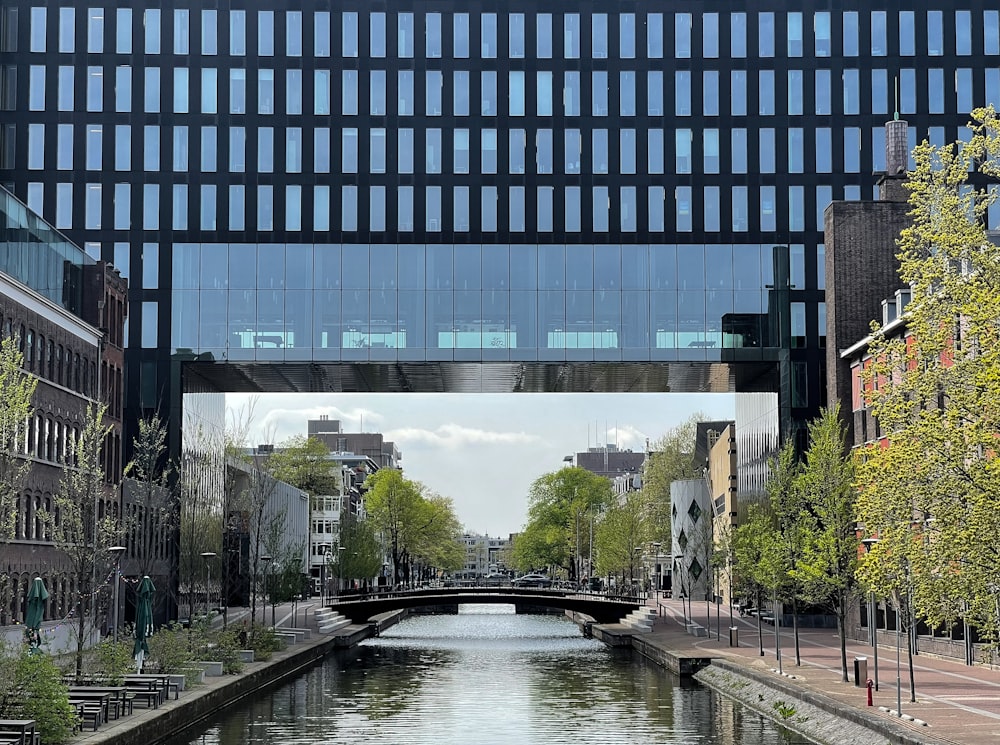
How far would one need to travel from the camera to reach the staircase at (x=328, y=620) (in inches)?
3388

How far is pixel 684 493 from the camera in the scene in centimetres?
12725

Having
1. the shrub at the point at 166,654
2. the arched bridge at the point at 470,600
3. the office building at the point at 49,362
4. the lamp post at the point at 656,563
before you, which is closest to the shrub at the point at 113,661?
the shrub at the point at 166,654

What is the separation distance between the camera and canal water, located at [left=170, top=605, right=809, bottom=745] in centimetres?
3825

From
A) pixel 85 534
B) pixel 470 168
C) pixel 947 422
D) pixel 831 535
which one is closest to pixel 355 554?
pixel 470 168

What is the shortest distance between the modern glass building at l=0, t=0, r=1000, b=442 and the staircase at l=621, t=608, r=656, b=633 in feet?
49.9

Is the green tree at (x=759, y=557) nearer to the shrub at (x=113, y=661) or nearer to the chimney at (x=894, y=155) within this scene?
the chimney at (x=894, y=155)

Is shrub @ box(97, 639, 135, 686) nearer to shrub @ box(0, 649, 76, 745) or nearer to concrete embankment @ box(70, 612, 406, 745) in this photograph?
concrete embankment @ box(70, 612, 406, 745)

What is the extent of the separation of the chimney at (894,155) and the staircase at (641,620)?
1071 inches

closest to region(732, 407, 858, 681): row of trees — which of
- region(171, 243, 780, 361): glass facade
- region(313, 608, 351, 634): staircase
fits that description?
region(171, 243, 780, 361): glass facade

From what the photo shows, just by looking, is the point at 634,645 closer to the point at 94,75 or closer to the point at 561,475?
the point at 94,75

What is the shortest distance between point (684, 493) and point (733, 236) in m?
53.6

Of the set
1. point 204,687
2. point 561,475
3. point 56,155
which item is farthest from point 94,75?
point 561,475

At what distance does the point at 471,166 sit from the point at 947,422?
54.3 m

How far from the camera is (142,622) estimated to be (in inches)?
1736
